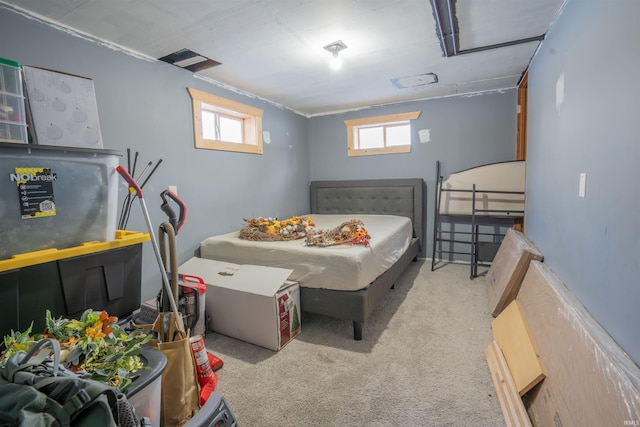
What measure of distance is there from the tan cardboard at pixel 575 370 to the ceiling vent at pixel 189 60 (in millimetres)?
2939

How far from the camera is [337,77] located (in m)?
3.06

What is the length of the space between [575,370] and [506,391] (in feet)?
1.47

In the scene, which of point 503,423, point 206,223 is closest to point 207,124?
point 206,223

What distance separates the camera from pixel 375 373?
177 centimetres

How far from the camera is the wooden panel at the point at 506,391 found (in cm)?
131

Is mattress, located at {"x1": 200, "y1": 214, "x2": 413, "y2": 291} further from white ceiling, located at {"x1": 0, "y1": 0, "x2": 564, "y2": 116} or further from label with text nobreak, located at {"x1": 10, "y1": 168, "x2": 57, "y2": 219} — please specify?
white ceiling, located at {"x1": 0, "y1": 0, "x2": 564, "y2": 116}

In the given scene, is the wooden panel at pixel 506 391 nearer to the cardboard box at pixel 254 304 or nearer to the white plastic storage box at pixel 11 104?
the cardboard box at pixel 254 304

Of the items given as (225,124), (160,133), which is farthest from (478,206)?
(160,133)

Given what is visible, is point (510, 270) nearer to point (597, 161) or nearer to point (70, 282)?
point (597, 161)

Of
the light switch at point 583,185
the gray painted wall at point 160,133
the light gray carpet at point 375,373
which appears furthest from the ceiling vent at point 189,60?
the light switch at point 583,185

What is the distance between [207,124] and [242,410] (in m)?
2.68

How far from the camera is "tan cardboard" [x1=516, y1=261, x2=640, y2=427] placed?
894mm

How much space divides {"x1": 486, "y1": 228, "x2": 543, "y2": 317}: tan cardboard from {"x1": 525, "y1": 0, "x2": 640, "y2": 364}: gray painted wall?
197mm

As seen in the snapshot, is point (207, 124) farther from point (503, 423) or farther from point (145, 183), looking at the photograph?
point (503, 423)
